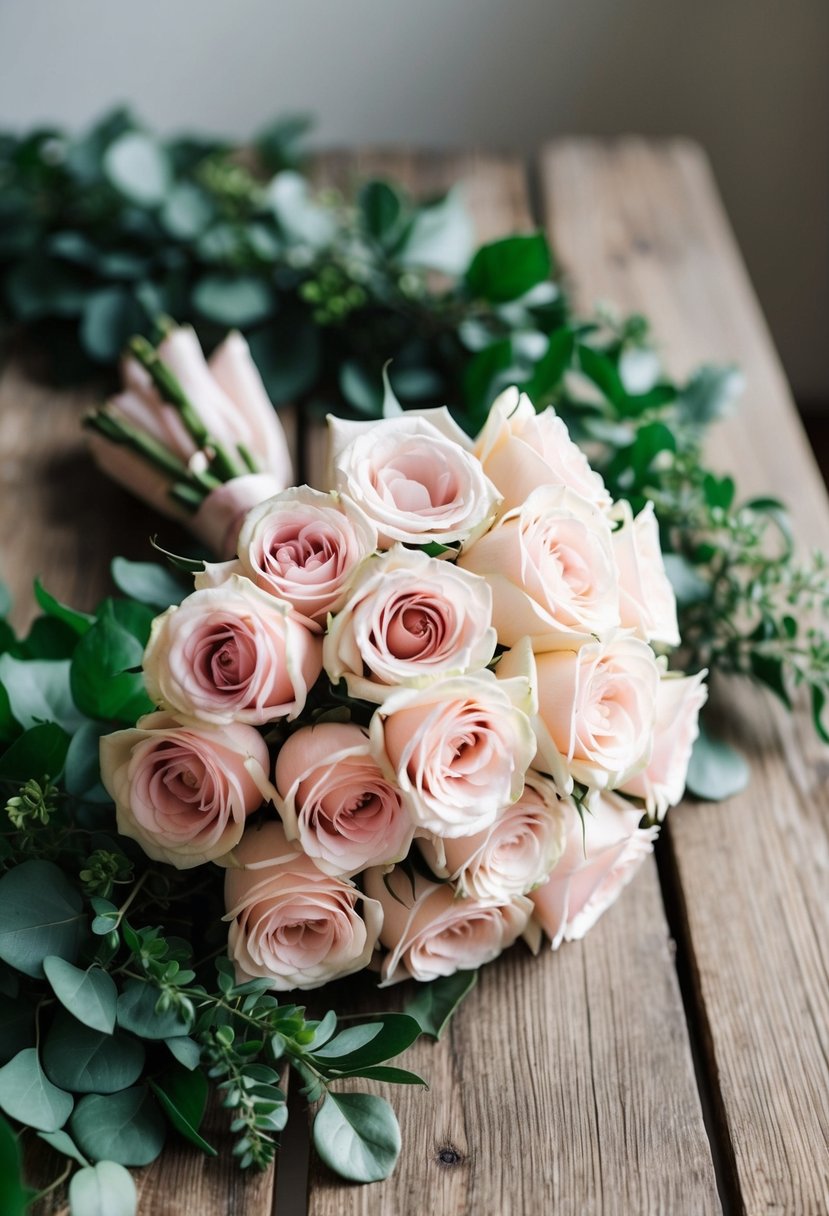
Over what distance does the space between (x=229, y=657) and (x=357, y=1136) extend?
0.26 metres

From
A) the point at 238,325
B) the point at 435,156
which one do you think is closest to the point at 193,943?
the point at 238,325

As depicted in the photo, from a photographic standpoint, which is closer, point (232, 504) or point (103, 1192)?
point (103, 1192)

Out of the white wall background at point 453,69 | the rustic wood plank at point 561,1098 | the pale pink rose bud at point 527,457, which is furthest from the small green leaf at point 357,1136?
the white wall background at point 453,69

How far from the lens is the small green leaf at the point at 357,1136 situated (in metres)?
0.56

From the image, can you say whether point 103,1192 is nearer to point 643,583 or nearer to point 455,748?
point 455,748

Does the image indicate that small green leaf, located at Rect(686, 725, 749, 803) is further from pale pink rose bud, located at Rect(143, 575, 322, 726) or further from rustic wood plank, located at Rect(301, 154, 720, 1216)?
pale pink rose bud, located at Rect(143, 575, 322, 726)

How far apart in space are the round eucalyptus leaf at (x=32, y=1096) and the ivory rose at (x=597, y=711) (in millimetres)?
292

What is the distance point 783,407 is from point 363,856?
752 millimetres

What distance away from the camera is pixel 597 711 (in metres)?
0.57

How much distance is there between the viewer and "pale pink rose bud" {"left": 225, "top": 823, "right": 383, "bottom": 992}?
56cm

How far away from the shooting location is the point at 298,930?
1.94 ft

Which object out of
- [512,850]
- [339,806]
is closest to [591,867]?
[512,850]

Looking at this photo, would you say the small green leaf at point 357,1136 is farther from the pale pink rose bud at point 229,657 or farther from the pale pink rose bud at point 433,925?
the pale pink rose bud at point 229,657

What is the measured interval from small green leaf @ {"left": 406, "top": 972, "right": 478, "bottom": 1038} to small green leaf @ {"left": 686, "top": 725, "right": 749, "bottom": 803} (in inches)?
8.9
